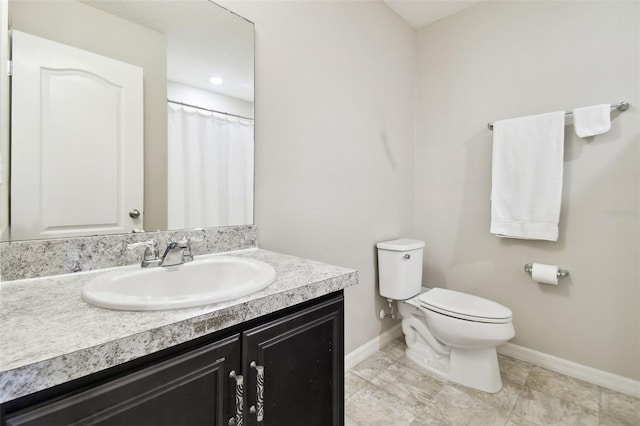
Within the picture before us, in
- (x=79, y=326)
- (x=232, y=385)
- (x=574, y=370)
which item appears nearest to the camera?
(x=79, y=326)

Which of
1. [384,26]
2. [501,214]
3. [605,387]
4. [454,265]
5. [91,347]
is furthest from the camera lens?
[454,265]

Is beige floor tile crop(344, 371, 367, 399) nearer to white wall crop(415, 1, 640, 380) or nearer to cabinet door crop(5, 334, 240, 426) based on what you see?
white wall crop(415, 1, 640, 380)

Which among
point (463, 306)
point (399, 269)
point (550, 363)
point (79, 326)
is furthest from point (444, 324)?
point (79, 326)

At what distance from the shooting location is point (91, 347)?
0.47 metres

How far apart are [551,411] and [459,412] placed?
46 centimetres

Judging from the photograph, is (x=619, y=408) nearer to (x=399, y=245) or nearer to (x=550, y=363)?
(x=550, y=363)

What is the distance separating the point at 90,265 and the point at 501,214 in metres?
2.18

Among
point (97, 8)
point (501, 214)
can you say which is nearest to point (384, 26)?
point (501, 214)

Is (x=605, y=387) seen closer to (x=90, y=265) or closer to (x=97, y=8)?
(x=90, y=265)

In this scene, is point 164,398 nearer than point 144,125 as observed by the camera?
Yes

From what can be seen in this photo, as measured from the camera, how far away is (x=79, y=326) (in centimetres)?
54

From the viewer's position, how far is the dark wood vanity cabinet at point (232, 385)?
0.48 metres

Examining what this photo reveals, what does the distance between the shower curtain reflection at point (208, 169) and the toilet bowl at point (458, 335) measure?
1223 millimetres

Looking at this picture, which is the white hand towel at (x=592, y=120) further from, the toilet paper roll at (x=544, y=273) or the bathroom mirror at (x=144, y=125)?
the bathroom mirror at (x=144, y=125)
